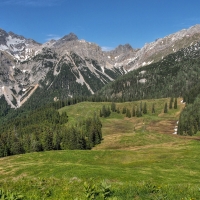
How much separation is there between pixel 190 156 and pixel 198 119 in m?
119

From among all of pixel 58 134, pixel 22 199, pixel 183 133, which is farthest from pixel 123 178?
pixel 183 133

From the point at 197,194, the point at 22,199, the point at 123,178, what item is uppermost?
the point at 22,199

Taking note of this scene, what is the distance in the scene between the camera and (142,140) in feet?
427

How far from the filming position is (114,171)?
46.7 meters

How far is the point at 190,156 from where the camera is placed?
249 ft

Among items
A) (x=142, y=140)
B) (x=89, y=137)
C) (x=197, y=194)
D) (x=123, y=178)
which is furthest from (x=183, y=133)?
(x=197, y=194)

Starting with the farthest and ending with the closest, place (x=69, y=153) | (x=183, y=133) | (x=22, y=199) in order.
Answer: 1. (x=183, y=133)
2. (x=69, y=153)
3. (x=22, y=199)

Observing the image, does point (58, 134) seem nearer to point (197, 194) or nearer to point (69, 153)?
point (69, 153)

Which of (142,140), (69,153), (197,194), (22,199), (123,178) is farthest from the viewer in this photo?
(142,140)

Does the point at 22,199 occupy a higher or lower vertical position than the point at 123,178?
higher

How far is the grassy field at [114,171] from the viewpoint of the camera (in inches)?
637

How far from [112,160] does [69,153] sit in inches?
786

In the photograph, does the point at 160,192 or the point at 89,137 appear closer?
the point at 160,192

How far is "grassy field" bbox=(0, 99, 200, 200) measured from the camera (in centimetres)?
1617
